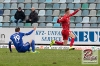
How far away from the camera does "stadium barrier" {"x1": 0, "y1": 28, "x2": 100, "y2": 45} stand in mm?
28167

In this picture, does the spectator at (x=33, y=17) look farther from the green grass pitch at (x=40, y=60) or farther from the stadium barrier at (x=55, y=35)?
the green grass pitch at (x=40, y=60)

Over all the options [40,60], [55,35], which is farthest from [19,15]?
[40,60]

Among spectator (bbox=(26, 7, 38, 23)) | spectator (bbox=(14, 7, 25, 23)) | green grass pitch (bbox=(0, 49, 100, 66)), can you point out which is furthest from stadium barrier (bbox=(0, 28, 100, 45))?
green grass pitch (bbox=(0, 49, 100, 66))

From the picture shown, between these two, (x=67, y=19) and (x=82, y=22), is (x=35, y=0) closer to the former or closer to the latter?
(x=82, y=22)

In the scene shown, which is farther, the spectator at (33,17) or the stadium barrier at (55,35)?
the spectator at (33,17)

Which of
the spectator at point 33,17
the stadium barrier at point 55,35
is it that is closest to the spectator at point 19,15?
the spectator at point 33,17

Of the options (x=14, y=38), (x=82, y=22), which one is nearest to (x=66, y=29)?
(x=14, y=38)

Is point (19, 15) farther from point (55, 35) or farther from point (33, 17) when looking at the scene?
point (55, 35)

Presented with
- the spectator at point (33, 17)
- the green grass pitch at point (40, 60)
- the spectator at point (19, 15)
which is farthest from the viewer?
the spectator at point (19, 15)

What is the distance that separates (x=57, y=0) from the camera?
109 ft

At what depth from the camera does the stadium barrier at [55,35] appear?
2817 cm

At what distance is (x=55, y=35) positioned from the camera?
28844 mm

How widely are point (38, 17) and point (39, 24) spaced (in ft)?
3.06

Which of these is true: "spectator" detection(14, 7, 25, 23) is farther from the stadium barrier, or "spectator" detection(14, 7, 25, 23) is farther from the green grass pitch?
the green grass pitch
